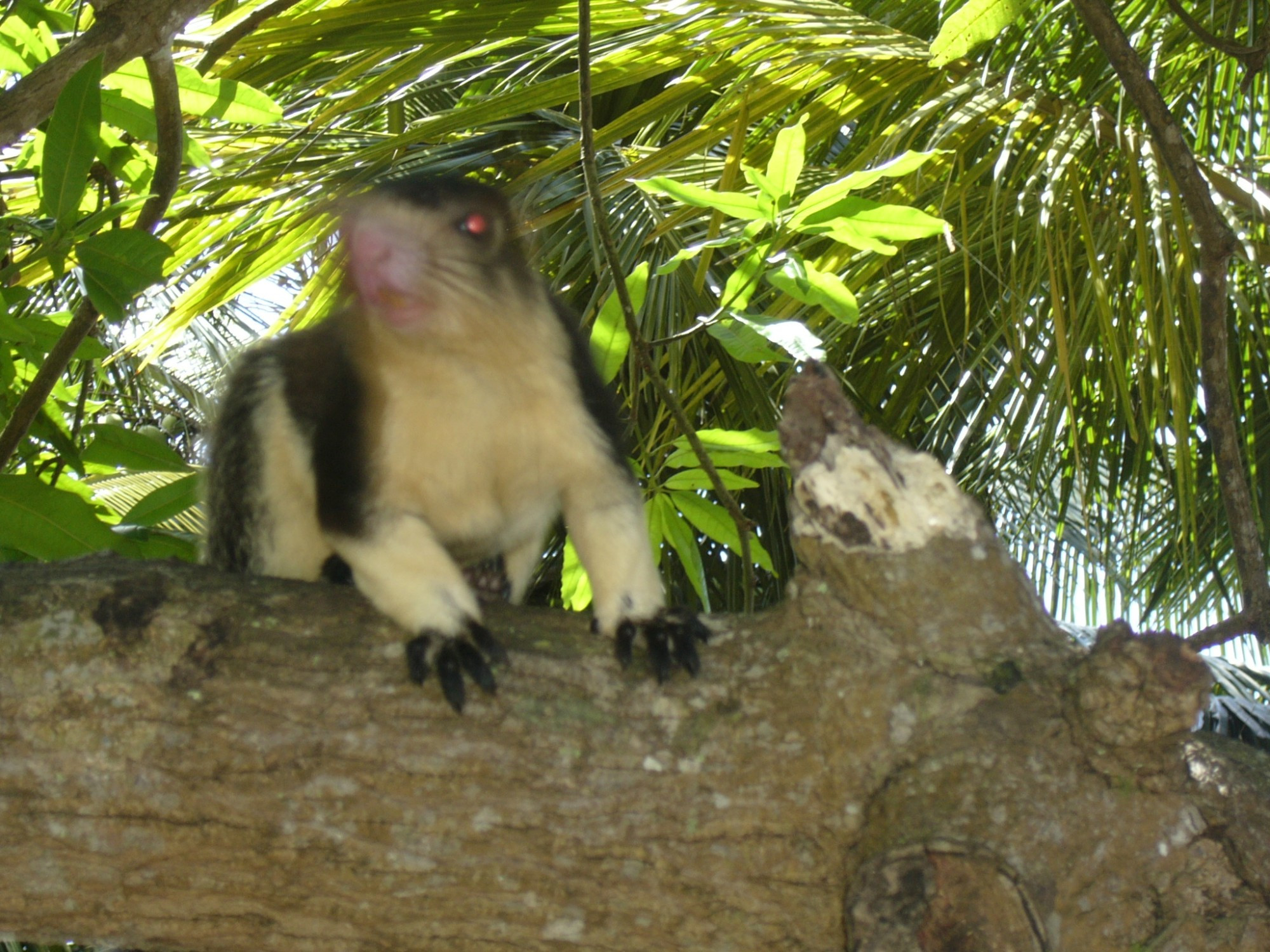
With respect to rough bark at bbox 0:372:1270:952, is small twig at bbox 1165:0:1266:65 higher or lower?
higher

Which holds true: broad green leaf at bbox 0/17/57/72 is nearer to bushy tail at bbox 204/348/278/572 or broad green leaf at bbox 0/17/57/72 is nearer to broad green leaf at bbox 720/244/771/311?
bushy tail at bbox 204/348/278/572

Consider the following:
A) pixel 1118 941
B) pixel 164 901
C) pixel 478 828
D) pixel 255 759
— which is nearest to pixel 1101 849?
pixel 1118 941

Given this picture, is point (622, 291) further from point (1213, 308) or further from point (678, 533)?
point (1213, 308)

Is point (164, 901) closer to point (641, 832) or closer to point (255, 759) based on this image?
point (255, 759)

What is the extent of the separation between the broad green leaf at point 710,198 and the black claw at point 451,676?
0.82 metres

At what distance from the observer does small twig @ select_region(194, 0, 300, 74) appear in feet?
9.58

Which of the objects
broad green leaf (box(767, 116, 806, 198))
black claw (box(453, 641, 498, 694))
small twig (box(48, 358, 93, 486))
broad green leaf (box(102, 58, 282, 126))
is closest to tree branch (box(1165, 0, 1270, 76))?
→ broad green leaf (box(767, 116, 806, 198))

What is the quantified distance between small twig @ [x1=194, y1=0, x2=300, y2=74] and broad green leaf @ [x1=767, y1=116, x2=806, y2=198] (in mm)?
1530

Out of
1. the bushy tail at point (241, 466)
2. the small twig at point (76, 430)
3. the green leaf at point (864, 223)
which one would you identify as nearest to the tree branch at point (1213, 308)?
the green leaf at point (864, 223)

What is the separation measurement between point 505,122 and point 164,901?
3.76 meters

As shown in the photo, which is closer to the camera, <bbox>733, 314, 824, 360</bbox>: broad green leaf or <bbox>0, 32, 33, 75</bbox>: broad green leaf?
<bbox>733, 314, 824, 360</bbox>: broad green leaf

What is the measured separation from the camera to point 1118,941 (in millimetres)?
1656

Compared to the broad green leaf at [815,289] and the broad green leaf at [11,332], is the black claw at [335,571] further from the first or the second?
the broad green leaf at [815,289]

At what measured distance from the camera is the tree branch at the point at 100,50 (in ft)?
7.26
